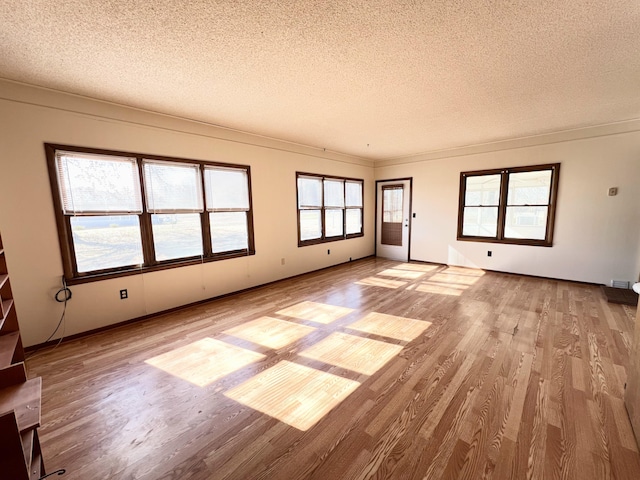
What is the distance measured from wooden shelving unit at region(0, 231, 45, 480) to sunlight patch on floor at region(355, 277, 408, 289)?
4.18 meters

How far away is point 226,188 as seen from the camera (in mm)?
4219

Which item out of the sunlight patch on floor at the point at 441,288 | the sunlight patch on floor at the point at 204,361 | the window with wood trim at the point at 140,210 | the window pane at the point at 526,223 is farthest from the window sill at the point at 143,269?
the window pane at the point at 526,223

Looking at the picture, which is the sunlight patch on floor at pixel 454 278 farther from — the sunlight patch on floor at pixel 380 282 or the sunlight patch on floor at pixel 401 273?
the sunlight patch on floor at pixel 380 282

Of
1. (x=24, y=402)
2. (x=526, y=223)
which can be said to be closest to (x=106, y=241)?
(x=24, y=402)

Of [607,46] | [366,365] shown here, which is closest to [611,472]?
[366,365]

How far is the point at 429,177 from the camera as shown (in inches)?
242

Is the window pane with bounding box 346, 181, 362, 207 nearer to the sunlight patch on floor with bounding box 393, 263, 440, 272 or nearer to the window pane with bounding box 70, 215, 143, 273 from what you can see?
the sunlight patch on floor with bounding box 393, 263, 440, 272

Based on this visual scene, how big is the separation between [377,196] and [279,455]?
252 inches

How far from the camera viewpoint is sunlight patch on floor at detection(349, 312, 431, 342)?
2982 millimetres

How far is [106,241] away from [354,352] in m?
3.15

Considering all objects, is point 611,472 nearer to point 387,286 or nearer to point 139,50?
point 387,286

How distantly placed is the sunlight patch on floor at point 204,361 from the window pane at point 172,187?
187 cm

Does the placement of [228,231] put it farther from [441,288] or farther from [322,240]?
[441,288]

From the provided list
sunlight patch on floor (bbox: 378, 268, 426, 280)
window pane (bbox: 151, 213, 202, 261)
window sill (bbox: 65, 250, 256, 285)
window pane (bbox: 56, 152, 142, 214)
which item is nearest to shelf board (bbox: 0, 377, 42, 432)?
window sill (bbox: 65, 250, 256, 285)
